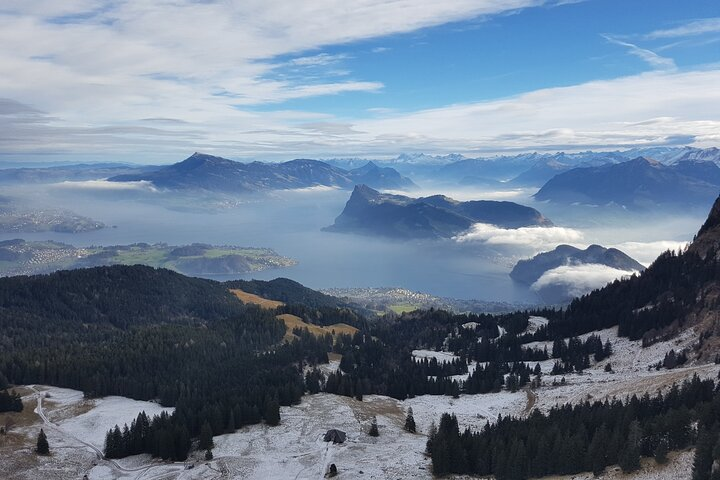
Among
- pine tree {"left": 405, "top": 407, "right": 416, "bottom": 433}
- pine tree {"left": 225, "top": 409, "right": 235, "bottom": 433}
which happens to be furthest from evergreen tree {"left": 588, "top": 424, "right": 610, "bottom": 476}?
pine tree {"left": 225, "top": 409, "right": 235, "bottom": 433}

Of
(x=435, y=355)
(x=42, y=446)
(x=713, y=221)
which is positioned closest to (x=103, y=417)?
(x=42, y=446)

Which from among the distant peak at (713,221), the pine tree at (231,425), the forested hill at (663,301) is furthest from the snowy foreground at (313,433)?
the distant peak at (713,221)

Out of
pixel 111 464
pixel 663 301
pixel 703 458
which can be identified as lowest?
pixel 111 464

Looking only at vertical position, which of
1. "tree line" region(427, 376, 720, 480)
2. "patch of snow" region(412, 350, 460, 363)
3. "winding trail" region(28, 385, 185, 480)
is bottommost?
"patch of snow" region(412, 350, 460, 363)

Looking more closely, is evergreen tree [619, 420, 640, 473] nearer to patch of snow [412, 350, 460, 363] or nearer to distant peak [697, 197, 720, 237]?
patch of snow [412, 350, 460, 363]

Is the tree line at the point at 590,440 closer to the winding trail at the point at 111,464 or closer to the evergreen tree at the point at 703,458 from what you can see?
the evergreen tree at the point at 703,458

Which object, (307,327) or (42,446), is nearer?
(42,446)

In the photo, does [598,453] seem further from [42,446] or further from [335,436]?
[42,446]
